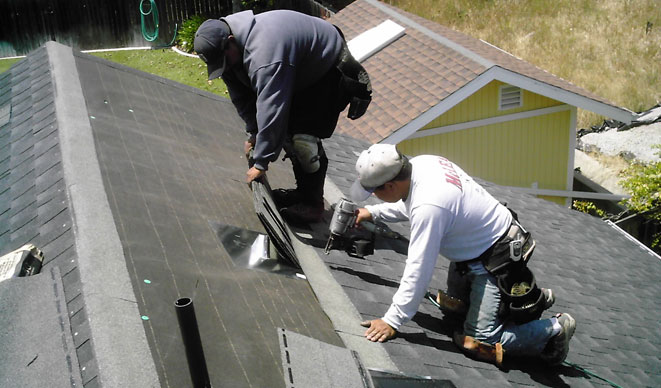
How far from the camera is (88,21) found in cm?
2225

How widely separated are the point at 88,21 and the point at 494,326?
75.4 feet

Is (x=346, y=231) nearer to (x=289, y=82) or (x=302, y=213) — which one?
Result: (x=302, y=213)

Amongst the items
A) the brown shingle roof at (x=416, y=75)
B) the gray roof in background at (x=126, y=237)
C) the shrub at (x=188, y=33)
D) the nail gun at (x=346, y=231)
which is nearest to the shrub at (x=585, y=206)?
the brown shingle roof at (x=416, y=75)

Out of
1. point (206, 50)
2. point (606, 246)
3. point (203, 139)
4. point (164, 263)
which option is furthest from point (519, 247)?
point (606, 246)

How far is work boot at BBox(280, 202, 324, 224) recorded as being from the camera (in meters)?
4.34

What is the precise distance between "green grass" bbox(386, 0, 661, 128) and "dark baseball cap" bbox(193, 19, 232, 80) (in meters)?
19.6

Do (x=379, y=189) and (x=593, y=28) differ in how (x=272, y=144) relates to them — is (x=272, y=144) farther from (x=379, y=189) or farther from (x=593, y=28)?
(x=593, y=28)

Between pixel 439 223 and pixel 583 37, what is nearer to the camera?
pixel 439 223

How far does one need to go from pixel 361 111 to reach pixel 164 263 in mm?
2023

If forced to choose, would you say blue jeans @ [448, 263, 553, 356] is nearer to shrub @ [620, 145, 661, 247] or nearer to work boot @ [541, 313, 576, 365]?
work boot @ [541, 313, 576, 365]

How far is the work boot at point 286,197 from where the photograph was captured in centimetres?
433

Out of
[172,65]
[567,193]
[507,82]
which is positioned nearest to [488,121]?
[507,82]

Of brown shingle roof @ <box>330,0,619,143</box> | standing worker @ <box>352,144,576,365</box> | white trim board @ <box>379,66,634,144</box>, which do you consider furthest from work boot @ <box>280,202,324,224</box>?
brown shingle roof @ <box>330,0,619,143</box>

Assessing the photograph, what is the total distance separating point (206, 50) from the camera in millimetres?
3607
